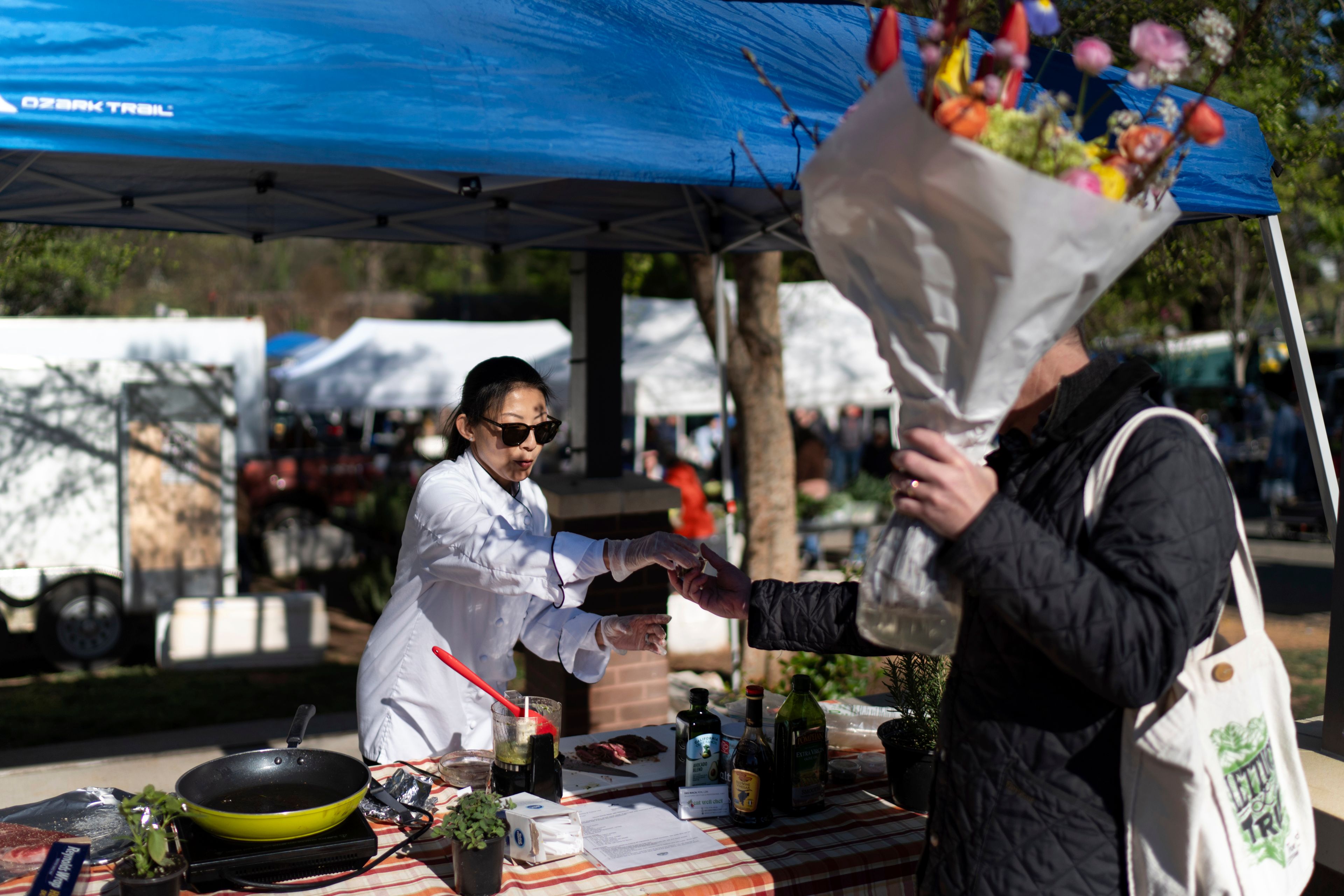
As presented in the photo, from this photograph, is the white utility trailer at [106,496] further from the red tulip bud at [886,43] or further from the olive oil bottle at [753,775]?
the red tulip bud at [886,43]

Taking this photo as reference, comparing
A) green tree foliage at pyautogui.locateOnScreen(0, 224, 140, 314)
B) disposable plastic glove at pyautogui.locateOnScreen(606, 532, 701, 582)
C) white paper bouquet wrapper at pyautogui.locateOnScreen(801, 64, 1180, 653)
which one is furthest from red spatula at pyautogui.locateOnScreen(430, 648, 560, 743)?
green tree foliage at pyautogui.locateOnScreen(0, 224, 140, 314)

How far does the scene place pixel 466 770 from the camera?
2.53m

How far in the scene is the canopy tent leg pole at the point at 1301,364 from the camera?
3.49 meters

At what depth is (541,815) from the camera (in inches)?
86.2

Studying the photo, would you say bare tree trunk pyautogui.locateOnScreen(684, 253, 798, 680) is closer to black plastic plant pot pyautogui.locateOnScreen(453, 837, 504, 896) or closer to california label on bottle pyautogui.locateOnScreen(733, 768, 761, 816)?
california label on bottle pyautogui.locateOnScreen(733, 768, 761, 816)

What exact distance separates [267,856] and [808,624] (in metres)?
1.14

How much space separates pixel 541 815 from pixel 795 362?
1047 centimetres

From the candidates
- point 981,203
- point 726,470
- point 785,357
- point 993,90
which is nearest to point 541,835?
point 981,203

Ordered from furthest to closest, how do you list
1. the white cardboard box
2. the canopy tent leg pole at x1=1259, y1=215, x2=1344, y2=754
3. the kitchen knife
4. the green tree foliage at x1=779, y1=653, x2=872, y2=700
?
the green tree foliage at x1=779, y1=653, x2=872, y2=700 → the canopy tent leg pole at x1=1259, y1=215, x2=1344, y2=754 → the kitchen knife → the white cardboard box

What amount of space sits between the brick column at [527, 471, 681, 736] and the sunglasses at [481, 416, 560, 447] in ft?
6.56

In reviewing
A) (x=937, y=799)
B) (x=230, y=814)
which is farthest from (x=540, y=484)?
(x=937, y=799)

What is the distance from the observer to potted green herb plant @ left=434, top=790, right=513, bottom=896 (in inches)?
77.1

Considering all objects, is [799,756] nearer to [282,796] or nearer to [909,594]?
[909,594]

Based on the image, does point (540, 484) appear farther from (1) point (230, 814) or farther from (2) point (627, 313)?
(2) point (627, 313)
